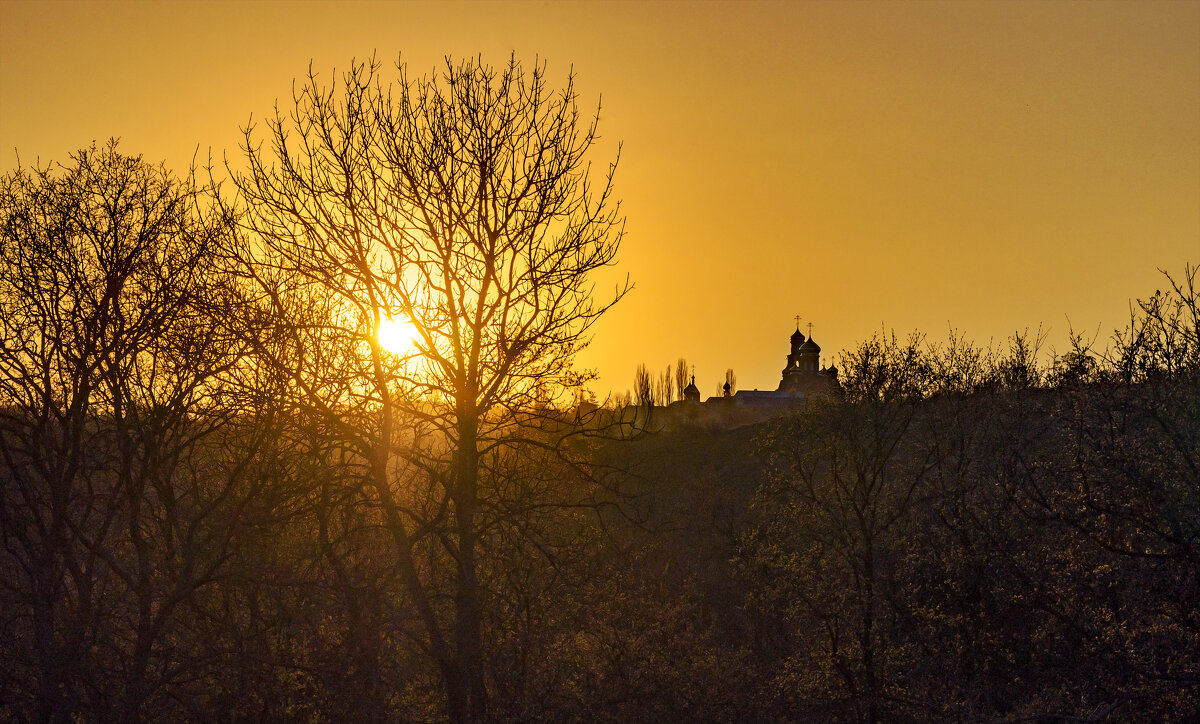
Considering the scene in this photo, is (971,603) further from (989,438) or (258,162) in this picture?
(258,162)

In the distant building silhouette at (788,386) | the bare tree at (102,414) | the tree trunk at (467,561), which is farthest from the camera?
the distant building silhouette at (788,386)

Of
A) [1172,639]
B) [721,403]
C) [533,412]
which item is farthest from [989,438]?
[721,403]

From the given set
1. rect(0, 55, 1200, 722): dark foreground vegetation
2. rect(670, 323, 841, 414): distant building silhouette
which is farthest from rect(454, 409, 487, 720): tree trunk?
rect(670, 323, 841, 414): distant building silhouette

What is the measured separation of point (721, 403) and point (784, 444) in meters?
86.7

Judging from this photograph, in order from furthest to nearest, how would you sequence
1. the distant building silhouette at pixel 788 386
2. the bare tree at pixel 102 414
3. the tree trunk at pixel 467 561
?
the distant building silhouette at pixel 788 386
the tree trunk at pixel 467 561
the bare tree at pixel 102 414

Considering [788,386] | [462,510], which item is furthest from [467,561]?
[788,386]

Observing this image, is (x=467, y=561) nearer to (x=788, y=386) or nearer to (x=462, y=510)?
(x=462, y=510)

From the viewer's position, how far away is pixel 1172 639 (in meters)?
20.4

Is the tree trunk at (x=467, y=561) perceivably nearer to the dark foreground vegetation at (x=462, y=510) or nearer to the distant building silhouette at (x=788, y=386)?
the dark foreground vegetation at (x=462, y=510)

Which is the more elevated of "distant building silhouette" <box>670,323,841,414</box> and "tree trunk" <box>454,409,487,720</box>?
"distant building silhouette" <box>670,323,841,414</box>

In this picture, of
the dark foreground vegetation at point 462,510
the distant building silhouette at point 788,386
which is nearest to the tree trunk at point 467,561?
the dark foreground vegetation at point 462,510

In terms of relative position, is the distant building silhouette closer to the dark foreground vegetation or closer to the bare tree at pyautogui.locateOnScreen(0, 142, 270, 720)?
the dark foreground vegetation

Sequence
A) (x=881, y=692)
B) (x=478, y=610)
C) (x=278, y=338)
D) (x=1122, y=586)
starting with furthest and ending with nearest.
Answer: (x=881, y=692), (x=1122, y=586), (x=478, y=610), (x=278, y=338)

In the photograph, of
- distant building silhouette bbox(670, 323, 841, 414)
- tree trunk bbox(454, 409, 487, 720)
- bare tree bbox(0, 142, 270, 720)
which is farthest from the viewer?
distant building silhouette bbox(670, 323, 841, 414)
